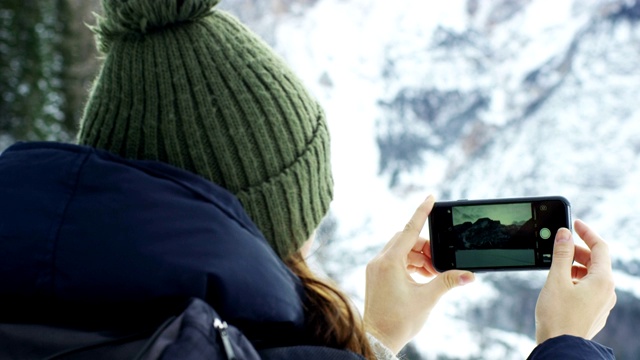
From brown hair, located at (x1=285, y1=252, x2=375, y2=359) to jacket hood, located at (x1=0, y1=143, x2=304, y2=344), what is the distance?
79 mm

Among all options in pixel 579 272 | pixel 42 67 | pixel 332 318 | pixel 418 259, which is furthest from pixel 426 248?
pixel 42 67

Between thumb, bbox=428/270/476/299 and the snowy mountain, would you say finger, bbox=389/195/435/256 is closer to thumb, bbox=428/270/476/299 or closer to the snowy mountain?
thumb, bbox=428/270/476/299

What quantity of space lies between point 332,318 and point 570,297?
A: 27 centimetres

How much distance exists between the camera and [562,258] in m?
0.73

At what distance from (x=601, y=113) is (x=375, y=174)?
4.41 feet

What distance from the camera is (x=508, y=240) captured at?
0.80m

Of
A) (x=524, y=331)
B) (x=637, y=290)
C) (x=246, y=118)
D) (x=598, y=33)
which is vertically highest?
(x=246, y=118)

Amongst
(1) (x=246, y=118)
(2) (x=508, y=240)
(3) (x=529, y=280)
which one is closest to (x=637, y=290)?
(3) (x=529, y=280)

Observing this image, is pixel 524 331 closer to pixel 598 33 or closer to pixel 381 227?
pixel 381 227

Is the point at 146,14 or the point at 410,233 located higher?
the point at 146,14

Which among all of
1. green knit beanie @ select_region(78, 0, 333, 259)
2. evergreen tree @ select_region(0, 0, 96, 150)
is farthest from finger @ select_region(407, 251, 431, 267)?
evergreen tree @ select_region(0, 0, 96, 150)

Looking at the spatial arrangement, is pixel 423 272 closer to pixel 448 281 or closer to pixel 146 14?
pixel 448 281

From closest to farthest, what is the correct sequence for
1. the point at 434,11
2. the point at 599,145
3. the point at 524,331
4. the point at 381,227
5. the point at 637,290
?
the point at 637,290 < the point at 524,331 < the point at 381,227 < the point at 599,145 < the point at 434,11

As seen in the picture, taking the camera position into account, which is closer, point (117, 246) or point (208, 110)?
point (117, 246)
